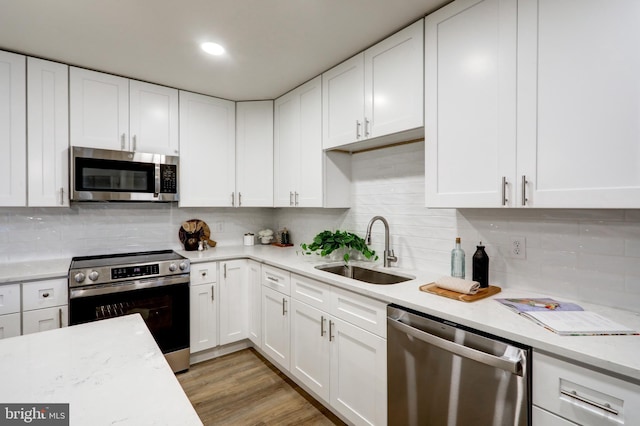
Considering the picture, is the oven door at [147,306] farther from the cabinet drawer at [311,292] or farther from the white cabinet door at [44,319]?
the cabinet drawer at [311,292]

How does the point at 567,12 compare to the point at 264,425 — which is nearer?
the point at 567,12

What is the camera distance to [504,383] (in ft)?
3.85

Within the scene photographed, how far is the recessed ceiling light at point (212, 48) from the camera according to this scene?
2.13m

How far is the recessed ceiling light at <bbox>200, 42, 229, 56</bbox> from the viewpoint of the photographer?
7.00ft

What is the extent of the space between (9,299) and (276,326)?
1.75 metres

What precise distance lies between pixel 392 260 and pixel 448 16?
59.3 inches

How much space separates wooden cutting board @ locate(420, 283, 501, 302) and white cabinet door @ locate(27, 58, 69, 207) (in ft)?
8.74

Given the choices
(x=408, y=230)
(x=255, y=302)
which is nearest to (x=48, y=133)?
(x=255, y=302)

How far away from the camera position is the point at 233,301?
2.93m

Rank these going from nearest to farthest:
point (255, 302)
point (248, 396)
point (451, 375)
A: point (451, 375) → point (248, 396) → point (255, 302)

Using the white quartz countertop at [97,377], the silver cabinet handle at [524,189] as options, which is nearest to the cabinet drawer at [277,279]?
the white quartz countertop at [97,377]

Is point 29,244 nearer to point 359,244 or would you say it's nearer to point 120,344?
point 120,344

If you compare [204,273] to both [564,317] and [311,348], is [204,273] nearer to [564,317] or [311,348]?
[311,348]

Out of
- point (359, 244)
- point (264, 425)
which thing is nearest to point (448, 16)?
point (359, 244)
